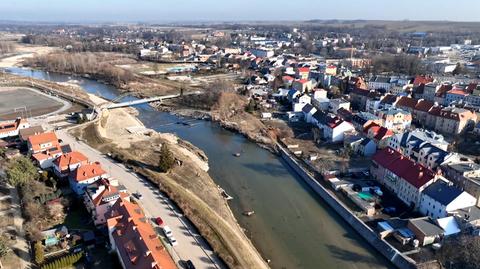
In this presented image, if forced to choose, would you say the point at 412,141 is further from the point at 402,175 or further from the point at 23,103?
the point at 23,103

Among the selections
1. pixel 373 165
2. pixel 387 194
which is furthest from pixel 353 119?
pixel 387 194

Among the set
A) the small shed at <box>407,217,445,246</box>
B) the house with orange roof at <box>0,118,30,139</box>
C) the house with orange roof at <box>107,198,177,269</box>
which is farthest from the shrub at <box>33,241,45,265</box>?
the house with orange roof at <box>0,118,30,139</box>

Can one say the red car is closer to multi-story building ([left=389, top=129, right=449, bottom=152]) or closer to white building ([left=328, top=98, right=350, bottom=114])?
multi-story building ([left=389, top=129, right=449, bottom=152])

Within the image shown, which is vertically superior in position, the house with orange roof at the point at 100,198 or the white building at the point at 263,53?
the white building at the point at 263,53

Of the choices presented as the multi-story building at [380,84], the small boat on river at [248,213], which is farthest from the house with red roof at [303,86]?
the small boat on river at [248,213]

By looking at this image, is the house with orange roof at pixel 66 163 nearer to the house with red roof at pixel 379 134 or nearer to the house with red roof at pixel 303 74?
the house with red roof at pixel 379 134

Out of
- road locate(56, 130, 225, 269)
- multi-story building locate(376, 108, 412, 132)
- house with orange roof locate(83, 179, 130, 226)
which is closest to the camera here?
road locate(56, 130, 225, 269)
